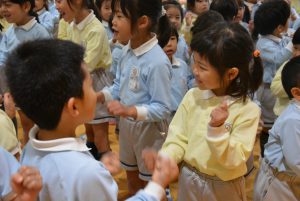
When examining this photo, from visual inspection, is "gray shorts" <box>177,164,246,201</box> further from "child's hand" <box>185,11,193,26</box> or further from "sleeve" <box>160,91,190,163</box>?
"child's hand" <box>185,11,193,26</box>

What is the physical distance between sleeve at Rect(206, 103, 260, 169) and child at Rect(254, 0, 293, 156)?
1.44 m

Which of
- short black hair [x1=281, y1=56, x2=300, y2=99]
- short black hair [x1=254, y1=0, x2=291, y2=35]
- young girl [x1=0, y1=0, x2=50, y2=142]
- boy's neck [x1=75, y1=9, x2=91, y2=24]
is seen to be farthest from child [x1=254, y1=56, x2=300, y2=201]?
young girl [x1=0, y1=0, x2=50, y2=142]

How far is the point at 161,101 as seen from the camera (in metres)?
1.78

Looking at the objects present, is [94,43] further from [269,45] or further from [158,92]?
[269,45]

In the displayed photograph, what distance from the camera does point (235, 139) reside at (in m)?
1.32

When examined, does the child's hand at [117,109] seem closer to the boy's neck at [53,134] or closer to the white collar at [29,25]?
the boy's neck at [53,134]

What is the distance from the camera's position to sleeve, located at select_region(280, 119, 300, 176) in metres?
1.46

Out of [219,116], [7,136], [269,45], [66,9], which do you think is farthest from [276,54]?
[7,136]

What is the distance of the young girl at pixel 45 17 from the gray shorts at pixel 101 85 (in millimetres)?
1279

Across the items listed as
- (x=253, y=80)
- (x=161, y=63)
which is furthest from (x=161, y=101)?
(x=253, y=80)

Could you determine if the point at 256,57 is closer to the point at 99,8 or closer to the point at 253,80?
the point at 253,80

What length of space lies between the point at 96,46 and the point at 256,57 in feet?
4.27

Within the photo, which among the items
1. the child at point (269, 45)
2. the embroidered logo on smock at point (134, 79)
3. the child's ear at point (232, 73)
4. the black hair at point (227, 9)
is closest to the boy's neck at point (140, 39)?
the embroidered logo on smock at point (134, 79)

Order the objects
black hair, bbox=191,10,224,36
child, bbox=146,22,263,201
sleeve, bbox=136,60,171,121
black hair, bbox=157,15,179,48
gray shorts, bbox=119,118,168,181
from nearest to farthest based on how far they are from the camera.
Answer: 1. child, bbox=146,22,263,201
2. sleeve, bbox=136,60,171,121
3. gray shorts, bbox=119,118,168,181
4. black hair, bbox=157,15,179,48
5. black hair, bbox=191,10,224,36
